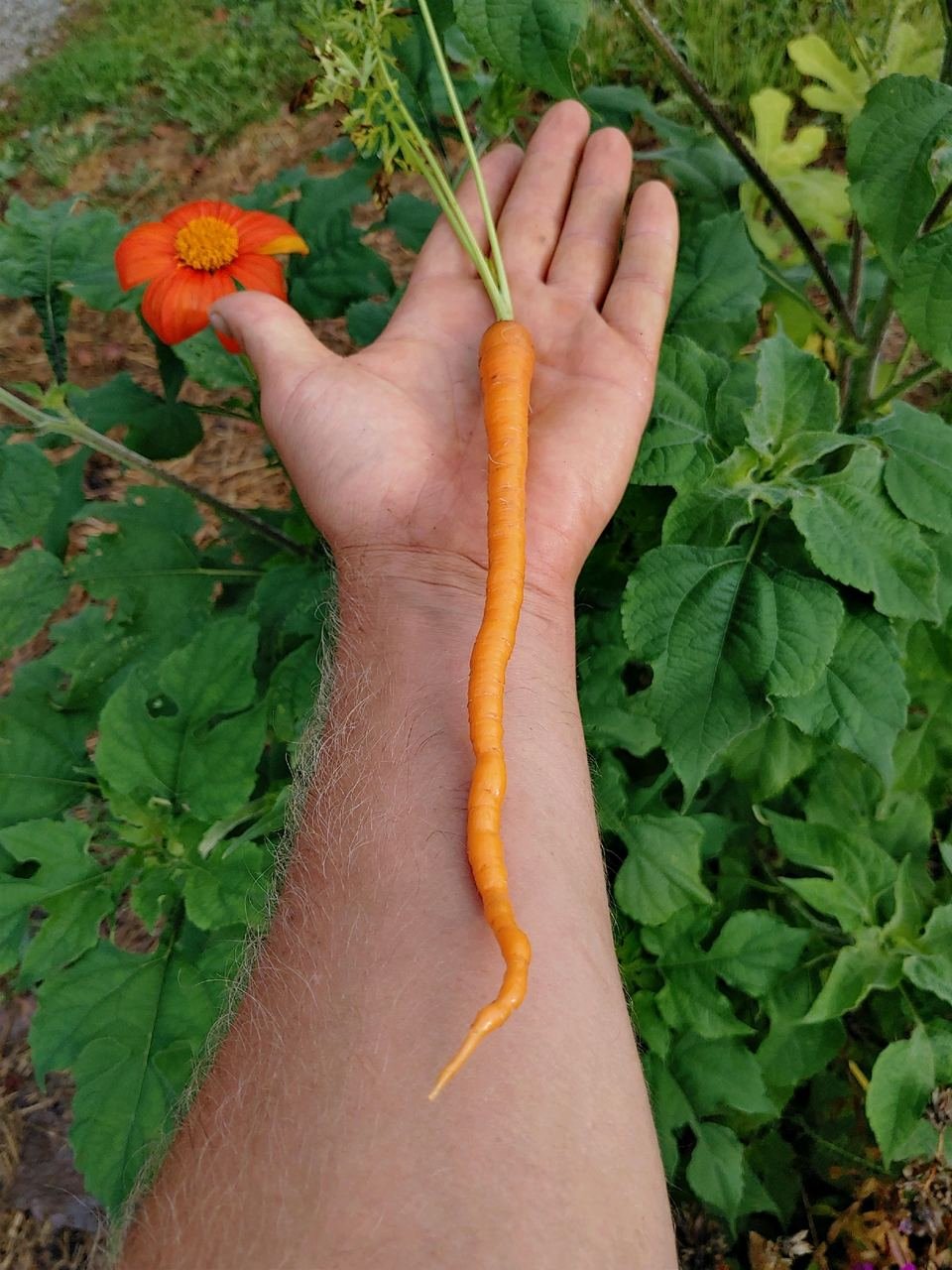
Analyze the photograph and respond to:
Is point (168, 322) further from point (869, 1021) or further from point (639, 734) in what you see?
point (869, 1021)

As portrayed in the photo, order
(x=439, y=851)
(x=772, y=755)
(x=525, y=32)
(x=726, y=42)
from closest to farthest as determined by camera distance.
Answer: (x=525, y=32) < (x=439, y=851) < (x=772, y=755) < (x=726, y=42)

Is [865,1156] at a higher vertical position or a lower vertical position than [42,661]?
lower

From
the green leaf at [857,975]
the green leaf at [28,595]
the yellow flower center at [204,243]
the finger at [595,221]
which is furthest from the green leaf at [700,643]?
the green leaf at [28,595]

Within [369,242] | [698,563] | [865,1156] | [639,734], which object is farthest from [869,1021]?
[369,242]

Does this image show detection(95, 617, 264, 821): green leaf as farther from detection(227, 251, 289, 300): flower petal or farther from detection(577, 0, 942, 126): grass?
detection(577, 0, 942, 126): grass

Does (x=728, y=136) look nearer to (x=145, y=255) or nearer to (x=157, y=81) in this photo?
(x=145, y=255)

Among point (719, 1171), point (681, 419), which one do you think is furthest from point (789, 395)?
point (719, 1171)
